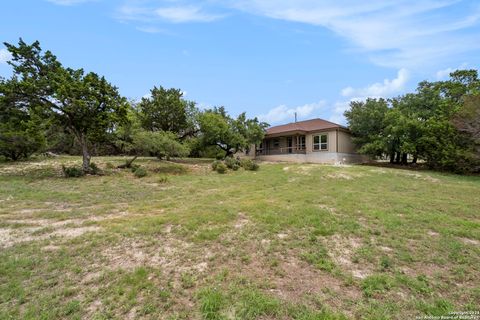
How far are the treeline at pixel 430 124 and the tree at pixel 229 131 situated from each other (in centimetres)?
Result: 891

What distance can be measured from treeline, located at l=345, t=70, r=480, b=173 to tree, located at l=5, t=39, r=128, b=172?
19.1m

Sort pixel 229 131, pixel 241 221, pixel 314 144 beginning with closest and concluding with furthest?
pixel 241 221, pixel 229 131, pixel 314 144

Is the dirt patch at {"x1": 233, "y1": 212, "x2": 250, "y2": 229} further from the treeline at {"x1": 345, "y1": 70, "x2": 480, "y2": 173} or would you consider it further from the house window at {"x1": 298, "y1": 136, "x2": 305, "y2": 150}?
the house window at {"x1": 298, "y1": 136, "x2": 305, "y2": 150}

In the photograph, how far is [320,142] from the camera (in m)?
24.3

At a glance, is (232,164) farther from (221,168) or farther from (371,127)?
(371,127)

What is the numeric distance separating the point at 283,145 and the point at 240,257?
2334 cm

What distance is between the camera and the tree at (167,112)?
22.5 m

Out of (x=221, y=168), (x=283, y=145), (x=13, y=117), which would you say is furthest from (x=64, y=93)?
(x=283, y=145)

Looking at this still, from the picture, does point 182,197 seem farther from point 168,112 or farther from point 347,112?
point 347,112

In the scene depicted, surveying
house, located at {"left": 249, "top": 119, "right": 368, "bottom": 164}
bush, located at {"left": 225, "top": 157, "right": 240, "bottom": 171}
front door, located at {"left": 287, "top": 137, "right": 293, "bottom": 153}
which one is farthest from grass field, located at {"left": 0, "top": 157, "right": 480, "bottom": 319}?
front door, located at {"left": 287, "top": 137, "right": 293, "bottom": 153}

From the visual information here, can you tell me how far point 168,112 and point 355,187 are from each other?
55.3 ft

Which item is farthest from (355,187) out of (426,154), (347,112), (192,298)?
(347,112)

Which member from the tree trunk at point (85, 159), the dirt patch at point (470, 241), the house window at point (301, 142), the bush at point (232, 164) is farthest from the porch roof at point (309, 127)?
the dirt patch at point (470, 241)

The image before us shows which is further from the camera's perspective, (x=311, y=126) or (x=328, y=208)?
(x=311, y=126)
